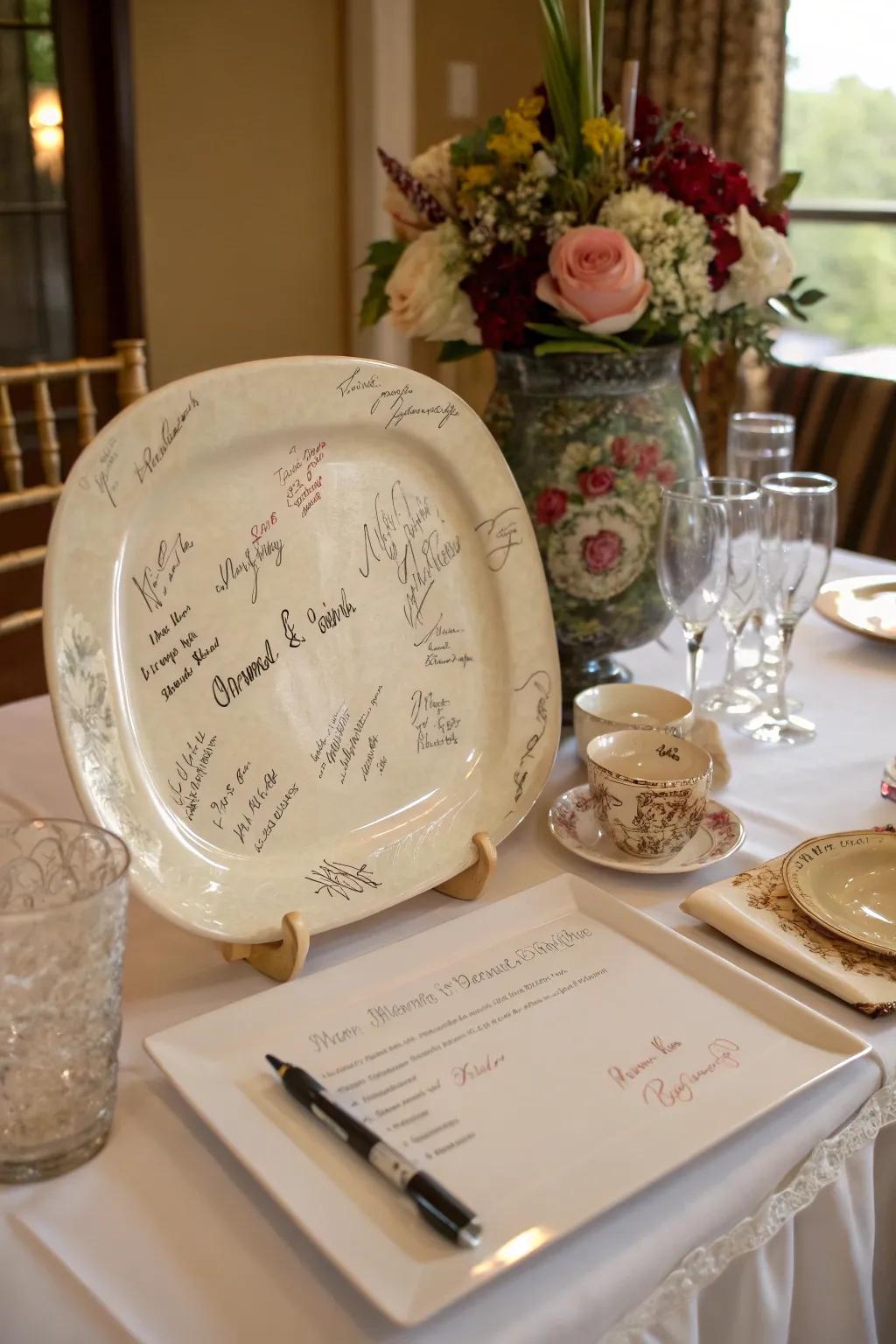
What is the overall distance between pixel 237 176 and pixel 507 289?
6.96 feet

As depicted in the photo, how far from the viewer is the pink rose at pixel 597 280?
0.92m

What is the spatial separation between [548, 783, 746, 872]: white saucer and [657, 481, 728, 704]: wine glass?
179 mm

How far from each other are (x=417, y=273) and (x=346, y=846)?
50 cm

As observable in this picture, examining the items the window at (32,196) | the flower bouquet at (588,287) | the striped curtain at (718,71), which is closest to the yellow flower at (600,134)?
the flower bouquet at (588,287)

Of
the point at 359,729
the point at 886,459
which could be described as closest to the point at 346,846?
the point at 359,729

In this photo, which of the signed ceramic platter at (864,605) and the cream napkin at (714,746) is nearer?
the cream napkin at (714,746)

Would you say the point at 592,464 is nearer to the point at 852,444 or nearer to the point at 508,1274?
the point at 508,1274

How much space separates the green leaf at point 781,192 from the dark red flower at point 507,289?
9.4 inches

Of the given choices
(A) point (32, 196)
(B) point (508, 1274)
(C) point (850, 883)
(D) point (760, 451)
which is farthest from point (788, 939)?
(A) point (32, 196)

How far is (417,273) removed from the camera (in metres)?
1.00
